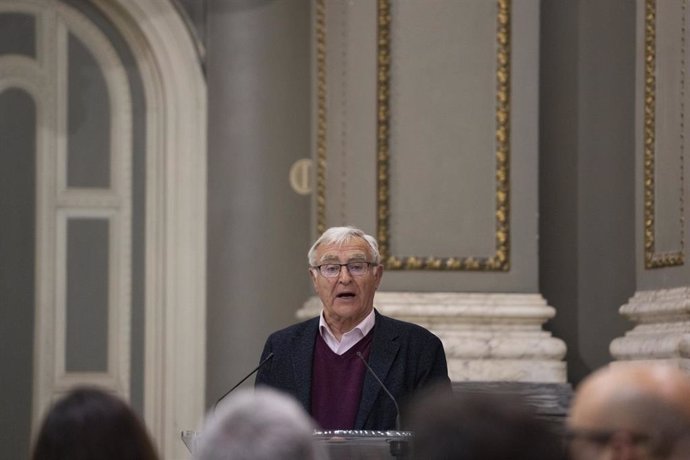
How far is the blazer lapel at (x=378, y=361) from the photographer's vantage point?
484cm

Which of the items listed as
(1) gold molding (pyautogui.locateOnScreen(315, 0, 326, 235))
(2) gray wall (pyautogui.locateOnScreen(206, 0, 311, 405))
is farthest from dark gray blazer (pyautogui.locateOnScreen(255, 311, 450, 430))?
(2) gray wall (pyautogui.locateOnScreen(206, 0, 311, 405))

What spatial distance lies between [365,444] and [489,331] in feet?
7.86

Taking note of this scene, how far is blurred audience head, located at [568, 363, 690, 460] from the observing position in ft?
7.75

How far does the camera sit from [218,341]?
7.33 metres

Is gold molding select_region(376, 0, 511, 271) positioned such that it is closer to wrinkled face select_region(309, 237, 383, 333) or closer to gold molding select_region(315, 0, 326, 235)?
gold molding select_region(315, 0, 326, 235)

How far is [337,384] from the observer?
4953mm

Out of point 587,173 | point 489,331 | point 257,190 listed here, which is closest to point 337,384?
point 489,331

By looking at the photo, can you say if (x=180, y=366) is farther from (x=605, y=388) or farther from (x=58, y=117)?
(x=605, y=388)

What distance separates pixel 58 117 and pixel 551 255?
2380 millimetres

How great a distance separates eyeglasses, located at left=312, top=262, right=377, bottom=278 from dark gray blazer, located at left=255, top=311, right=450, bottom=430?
155 millimetres

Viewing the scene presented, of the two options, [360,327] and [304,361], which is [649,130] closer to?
[360,327]

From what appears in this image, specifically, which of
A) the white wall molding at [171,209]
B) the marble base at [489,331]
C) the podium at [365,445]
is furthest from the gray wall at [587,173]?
the podium at [365,445]

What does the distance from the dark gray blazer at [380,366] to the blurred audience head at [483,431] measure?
2.67 m

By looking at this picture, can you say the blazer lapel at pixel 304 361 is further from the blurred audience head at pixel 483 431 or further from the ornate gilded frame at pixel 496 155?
the blurred audience head at pixel 483 431
